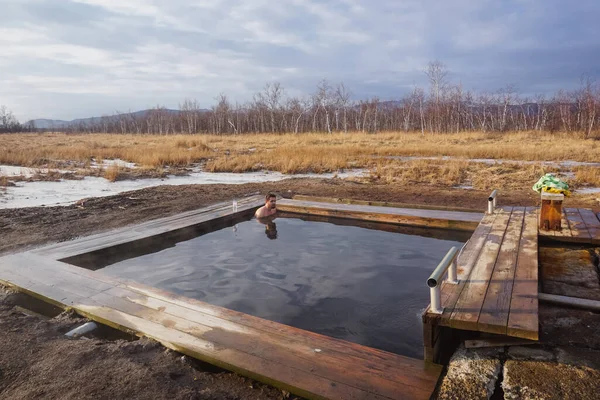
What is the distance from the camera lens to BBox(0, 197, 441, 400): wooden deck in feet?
7.73

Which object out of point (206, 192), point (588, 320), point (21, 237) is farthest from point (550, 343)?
point (206, 192)

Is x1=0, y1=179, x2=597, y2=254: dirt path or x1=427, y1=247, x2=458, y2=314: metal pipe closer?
x1=427, y1=247, x2=458, y2=314: metal pipe

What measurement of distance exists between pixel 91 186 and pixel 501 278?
10.3 meters

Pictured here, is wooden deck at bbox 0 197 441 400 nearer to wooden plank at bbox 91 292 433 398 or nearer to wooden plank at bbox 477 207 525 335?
wooden plank at bbox 91 292 433 398

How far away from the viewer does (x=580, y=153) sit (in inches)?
617

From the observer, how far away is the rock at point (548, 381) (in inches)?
83.9

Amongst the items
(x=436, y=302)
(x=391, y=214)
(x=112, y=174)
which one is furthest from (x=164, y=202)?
(x=436, y=302)

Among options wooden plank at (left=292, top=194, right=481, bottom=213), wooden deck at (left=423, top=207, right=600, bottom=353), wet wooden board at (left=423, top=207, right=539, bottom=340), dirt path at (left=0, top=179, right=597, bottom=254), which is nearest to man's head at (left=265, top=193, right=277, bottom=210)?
wooden plank at (left=292, top=194, right=481, bottom=213)

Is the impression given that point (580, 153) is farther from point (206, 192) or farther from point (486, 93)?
point (486, 93)

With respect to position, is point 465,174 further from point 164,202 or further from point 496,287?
point 496,287

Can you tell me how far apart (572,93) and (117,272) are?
63.1m

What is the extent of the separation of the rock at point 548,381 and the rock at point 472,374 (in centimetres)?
7

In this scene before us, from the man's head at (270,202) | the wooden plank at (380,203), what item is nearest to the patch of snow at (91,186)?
the wooden plank at (380,203)

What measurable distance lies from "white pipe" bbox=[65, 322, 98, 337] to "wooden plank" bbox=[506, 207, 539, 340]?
10.1 ft
